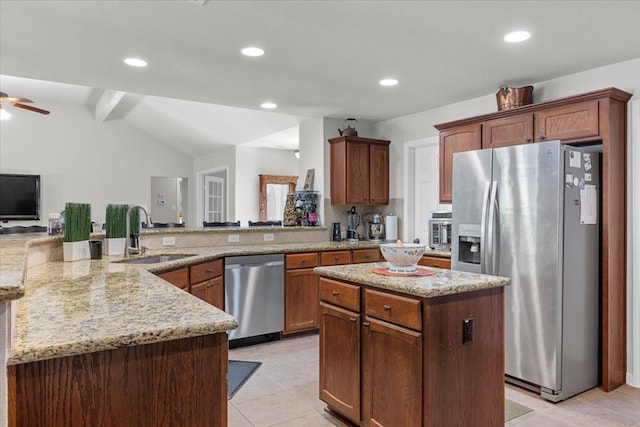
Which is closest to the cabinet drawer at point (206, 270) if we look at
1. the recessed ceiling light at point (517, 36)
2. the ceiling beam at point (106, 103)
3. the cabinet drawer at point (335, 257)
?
the cabinet drawer at point (335, 257)

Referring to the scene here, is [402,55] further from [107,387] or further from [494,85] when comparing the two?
[107,387]

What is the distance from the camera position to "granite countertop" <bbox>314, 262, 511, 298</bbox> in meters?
2.02

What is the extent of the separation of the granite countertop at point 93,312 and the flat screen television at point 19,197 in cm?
632

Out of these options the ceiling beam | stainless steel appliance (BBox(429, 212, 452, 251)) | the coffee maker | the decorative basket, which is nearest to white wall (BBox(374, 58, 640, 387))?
the decorative basket

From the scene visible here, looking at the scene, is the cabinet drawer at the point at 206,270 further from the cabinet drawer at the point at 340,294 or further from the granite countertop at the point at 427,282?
the granite countertop at the point at 427,282

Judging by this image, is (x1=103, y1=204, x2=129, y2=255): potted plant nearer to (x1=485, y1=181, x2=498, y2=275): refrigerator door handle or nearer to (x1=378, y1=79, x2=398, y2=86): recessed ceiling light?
(x1=378, y1=79, x2=398, y2=86): recessed ceiling light

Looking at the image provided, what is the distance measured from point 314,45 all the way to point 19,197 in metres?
6.95

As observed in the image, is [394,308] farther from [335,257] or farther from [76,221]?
[335,257]

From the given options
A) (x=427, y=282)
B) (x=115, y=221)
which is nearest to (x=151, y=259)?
Result: (x=115, y=221)

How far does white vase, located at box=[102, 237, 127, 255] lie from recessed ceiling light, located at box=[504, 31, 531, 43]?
9.77 feet

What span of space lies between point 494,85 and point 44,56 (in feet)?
11.7

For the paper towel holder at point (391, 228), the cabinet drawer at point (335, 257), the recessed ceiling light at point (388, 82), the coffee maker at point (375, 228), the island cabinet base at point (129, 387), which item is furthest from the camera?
the coffee maker at point (375, 228)

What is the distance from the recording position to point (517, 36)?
278 cm

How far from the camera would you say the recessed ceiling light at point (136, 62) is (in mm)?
3232
